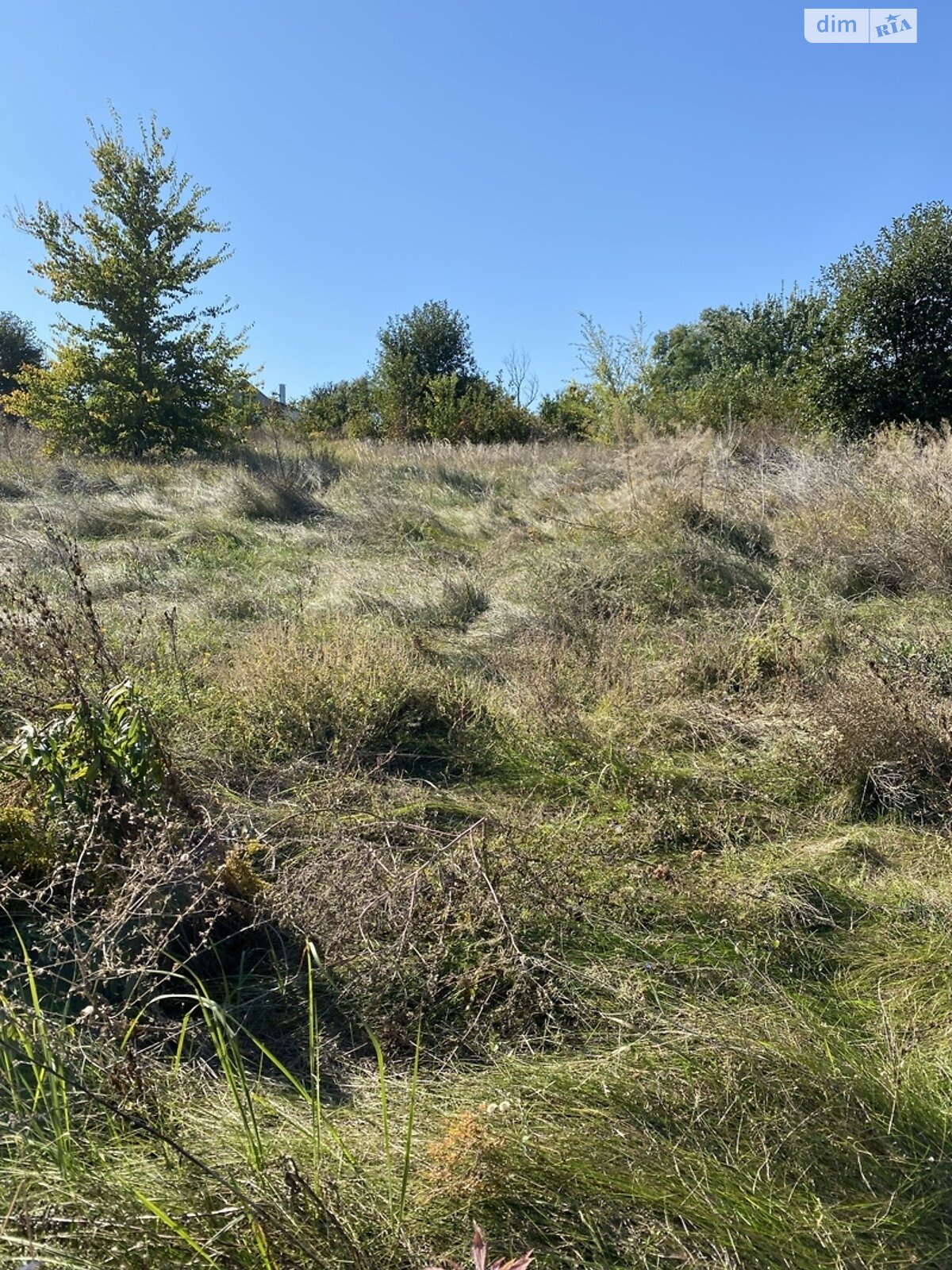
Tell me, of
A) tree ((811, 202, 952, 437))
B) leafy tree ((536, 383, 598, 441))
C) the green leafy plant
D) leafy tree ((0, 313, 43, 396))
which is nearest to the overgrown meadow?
the green leafy plant

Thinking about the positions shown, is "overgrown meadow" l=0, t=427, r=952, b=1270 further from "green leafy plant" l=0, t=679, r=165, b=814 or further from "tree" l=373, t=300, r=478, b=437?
"tree" l=373, t=300, r=478, b=437

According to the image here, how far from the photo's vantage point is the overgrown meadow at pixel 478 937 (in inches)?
55.6

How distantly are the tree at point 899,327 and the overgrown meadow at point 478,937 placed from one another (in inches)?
224

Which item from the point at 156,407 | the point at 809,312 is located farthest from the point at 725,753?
the point at 809,312

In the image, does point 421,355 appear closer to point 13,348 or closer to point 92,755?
point 13,348

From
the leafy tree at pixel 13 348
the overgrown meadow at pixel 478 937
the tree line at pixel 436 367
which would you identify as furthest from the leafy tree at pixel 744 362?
the leafy tree at pixel 13 348

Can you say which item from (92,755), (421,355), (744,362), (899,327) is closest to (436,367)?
(421,355)

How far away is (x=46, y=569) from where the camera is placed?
638cm

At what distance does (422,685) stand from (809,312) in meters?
21.2

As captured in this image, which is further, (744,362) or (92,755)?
(744,362)

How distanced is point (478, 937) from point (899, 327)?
10566 millimetres

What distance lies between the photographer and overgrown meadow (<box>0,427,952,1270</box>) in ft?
4.63

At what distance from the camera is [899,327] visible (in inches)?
388

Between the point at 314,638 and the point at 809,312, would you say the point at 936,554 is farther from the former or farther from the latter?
the point at 809,312
